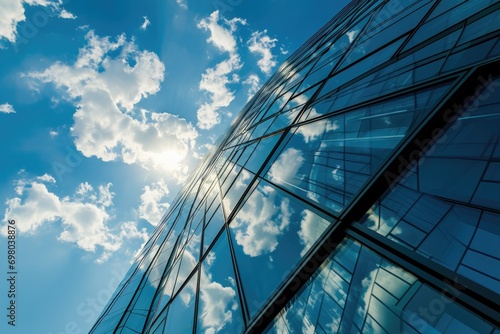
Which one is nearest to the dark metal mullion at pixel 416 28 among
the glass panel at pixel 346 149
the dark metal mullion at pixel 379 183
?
the glass panel at pixel 346 149

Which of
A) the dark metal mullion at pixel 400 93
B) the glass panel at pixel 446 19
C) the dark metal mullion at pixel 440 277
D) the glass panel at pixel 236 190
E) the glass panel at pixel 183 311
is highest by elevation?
the glass panel at pixel 446 19

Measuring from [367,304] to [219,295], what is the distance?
350cm

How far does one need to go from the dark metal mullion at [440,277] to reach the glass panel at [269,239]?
0.89 m

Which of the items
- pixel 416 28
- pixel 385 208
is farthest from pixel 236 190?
pixel 416 28

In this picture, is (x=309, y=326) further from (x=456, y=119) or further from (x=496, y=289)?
(x=456, y=119)

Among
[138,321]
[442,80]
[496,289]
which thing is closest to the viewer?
[496,289]

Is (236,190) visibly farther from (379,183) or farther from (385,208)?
(385,208)

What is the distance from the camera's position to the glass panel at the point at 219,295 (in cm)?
449

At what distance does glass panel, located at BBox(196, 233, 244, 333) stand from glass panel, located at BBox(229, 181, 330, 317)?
328 millimetres

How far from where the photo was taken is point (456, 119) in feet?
9.34

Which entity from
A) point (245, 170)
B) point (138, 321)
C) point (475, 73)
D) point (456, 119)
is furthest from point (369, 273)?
point (138, 321)

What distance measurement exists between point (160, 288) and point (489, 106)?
973 centimetres

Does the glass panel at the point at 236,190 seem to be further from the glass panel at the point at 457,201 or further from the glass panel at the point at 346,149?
the glass panel at the point at 457,201

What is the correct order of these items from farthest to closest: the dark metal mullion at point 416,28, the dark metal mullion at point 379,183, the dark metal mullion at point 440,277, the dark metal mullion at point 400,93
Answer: the dark metal mullion at point 416,28
the dark metal mullion at point 400,93
the dark metal mullion at point 379,183
the dark metal mullion at point 440,277
